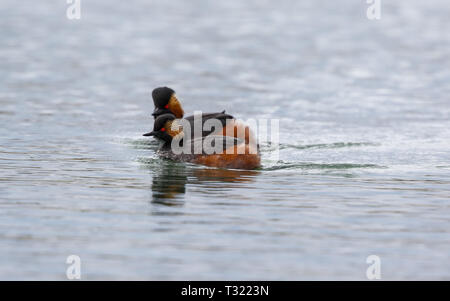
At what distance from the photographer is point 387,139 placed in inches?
872

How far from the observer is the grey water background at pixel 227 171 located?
12.4 metres

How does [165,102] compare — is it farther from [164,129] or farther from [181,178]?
[181,178]

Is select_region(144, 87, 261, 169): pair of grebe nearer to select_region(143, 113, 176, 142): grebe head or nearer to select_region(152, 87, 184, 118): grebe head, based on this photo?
select_region(143, 113, 176, 142): grebe head

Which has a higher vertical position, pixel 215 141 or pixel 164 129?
pixel 164 129

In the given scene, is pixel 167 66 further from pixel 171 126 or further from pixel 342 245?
pixel 342 245

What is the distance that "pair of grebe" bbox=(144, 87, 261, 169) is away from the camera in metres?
18.1

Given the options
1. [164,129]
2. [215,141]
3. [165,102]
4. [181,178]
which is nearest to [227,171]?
[215,141]

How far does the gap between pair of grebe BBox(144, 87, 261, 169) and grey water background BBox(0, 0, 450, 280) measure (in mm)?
336

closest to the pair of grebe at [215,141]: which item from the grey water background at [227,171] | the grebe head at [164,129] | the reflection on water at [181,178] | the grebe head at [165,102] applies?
the grebe head at [164,129]

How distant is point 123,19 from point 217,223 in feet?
113

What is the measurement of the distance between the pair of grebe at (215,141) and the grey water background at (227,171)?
1.10 feet

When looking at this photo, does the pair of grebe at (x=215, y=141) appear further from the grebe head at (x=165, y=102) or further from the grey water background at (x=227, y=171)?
the grebe head at (x=165, y=102)

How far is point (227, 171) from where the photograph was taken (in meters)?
18.0

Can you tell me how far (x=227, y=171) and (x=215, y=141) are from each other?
64 cm
